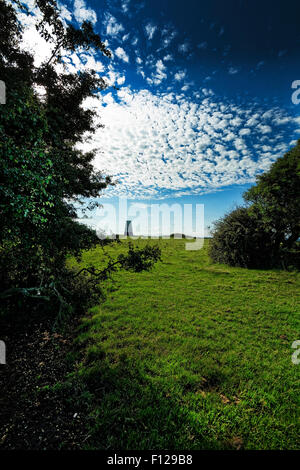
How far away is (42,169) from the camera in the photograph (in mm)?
3523

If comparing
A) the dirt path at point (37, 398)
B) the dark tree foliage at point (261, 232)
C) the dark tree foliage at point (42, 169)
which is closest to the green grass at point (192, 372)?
the dirt path at point (37, 398)

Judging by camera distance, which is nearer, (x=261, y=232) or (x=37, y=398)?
(x=37, y=398)

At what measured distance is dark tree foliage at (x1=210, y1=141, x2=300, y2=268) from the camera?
482 inches

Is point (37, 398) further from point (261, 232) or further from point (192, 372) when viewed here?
point (261, 232)

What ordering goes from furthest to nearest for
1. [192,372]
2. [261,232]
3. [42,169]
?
[261,232] < [192,372] < [42,169]

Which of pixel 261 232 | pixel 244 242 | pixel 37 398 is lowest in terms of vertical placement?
pixel 37 398

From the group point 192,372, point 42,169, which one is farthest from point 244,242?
point 42,169

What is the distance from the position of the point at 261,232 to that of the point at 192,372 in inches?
560

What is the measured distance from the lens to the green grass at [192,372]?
2.91 metres

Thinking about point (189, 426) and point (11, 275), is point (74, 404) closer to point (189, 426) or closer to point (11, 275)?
point (189, 426)

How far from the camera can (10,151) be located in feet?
9.02

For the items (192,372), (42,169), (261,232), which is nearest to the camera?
(42,169)

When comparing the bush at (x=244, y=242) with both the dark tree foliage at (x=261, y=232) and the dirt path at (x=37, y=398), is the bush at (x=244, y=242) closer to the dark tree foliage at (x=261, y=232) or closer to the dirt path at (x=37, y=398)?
the dark tree foliage at (x=261, y=232)

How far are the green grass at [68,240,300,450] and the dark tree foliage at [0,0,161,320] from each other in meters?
1.97
